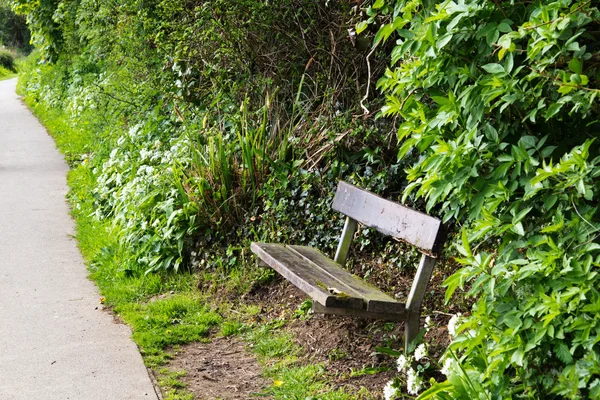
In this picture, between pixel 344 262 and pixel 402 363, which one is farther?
pixel 344 262

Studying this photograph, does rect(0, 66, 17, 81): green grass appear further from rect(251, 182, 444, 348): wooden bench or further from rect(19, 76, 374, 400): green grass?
rect(251, 182, 444, 348): wooden bench

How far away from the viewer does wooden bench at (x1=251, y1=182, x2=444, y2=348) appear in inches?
168

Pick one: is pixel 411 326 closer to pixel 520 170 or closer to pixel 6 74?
pixel 520 170

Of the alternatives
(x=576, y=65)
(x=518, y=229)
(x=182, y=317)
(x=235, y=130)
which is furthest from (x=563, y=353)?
(x=235, y=130)

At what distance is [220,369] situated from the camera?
16.5 ft

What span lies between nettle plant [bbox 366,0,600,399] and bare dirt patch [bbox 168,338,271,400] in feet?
5.17

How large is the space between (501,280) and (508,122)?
0.71 metres

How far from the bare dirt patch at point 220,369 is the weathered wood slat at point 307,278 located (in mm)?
674

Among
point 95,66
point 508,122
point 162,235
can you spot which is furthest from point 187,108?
point 95,66

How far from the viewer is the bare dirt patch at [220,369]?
15.3ft

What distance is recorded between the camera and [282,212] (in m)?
6.43

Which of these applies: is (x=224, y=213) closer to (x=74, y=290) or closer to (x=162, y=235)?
(x=162, y=235)

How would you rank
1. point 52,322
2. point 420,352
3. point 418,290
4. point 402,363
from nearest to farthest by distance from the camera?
point 420,352
point 402,363
point 418,290
point 52,322

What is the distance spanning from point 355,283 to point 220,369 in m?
1.09
